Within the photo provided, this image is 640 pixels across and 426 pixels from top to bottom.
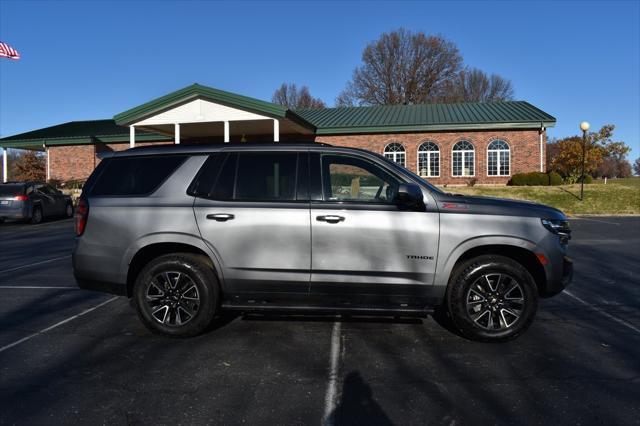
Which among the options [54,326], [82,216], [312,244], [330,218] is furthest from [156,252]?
[330,218]

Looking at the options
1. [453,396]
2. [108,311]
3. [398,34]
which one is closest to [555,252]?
[453,396]

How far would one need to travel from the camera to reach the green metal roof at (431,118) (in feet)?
92.0

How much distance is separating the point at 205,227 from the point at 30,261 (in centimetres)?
705

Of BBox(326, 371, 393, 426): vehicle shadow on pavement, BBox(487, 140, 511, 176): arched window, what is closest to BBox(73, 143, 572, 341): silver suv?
BBox(326, 371, 393, 426): vehicle shadow on pavement

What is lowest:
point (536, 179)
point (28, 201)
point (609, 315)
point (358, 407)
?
point (358, 407)

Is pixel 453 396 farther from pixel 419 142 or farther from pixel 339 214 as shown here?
pixel 419 142

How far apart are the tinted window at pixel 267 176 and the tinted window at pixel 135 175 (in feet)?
2.38

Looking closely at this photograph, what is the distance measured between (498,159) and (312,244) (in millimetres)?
26766

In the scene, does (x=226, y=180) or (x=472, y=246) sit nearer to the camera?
(x=472, y=246)

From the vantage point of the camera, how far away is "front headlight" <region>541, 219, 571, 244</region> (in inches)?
188

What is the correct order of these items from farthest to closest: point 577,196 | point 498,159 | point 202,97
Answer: point 498,159 < point 577,196 < point 202,97

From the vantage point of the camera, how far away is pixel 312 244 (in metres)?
4.73

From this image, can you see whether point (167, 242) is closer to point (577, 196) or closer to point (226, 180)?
point (226, 180)

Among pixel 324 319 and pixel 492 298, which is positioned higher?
pixel 492 298
